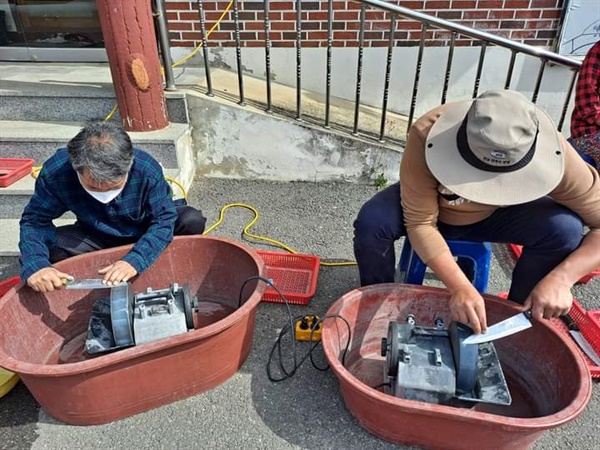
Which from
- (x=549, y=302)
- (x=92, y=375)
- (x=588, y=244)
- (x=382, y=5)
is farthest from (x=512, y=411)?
(x=382, y=5)

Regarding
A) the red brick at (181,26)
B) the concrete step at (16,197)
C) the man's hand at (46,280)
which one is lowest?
the concrete step at (16,197)

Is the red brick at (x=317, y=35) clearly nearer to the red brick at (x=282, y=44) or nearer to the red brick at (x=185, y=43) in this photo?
the red brick at (x=282, y=44)

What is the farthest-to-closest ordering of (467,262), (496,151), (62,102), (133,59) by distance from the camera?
(62,102) → (133,59) → (467,262) → (496,151)

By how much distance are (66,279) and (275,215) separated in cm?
150

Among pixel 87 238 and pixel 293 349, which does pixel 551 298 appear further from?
pixel 87 238

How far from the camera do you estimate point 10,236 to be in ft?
8.57

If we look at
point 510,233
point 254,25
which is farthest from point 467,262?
point 254,25

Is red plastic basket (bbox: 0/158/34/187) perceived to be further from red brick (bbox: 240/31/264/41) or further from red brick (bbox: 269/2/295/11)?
red brick (bbox: 269/2/295/11)

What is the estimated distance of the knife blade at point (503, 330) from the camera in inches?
57.9

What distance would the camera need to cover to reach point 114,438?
5.31ft

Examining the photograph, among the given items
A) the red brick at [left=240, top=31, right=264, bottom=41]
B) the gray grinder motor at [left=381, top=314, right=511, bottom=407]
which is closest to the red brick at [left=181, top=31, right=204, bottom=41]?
the red brick at [left=240, top=31, right=264, bottom=41]

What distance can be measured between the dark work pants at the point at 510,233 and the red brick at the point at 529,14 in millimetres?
2571

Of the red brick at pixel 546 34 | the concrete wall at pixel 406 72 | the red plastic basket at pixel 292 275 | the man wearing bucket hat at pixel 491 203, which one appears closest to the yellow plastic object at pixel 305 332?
the red plastic basket at pixel 292 275

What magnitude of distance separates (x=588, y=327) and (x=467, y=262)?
21.6 inches
